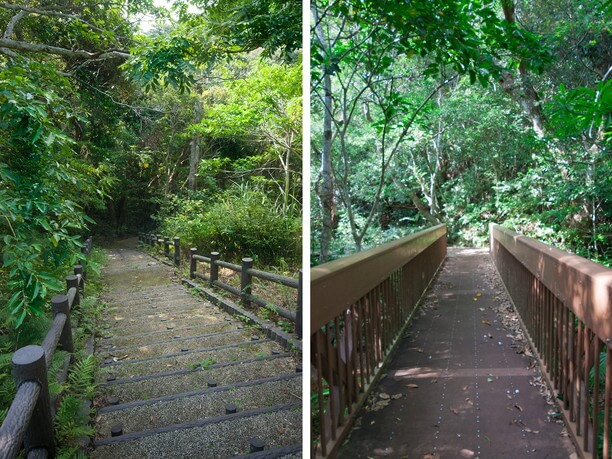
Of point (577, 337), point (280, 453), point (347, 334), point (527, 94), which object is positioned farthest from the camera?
point (527, 94)

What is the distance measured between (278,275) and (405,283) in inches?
71.8

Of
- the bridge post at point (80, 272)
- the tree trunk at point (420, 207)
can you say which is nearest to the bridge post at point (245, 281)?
the bridge post at point (80, 272)

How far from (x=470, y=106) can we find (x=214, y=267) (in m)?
6.70

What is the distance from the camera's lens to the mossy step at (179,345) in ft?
2.70

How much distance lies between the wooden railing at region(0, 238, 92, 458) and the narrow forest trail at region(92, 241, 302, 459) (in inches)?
3.6

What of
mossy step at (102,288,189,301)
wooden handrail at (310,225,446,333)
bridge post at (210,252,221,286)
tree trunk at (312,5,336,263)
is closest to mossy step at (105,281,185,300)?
mossy step at (102,288,189,301)

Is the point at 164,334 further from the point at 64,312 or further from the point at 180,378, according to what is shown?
the point at 64,312

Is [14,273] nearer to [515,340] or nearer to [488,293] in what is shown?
[515,340]

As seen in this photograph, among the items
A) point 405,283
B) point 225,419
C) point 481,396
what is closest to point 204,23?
point 225,419

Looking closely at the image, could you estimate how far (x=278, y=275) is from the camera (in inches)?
39.7

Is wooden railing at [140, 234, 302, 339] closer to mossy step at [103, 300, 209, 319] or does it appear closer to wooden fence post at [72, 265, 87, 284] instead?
mossy step at [103, 300, 209, 319]

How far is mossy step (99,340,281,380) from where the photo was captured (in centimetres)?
81

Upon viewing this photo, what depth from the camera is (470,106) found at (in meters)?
6.78

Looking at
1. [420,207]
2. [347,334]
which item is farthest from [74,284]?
[420,207]
